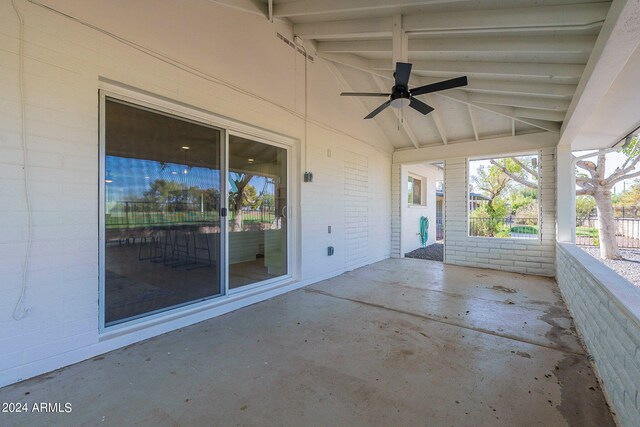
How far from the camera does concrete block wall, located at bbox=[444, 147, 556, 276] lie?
5469 mm

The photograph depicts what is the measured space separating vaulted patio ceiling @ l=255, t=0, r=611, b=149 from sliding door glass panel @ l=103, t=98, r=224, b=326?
7.39ft

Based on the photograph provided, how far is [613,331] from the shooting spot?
1897 millimetres

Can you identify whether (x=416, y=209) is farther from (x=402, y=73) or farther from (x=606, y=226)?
(x=402, y=73)

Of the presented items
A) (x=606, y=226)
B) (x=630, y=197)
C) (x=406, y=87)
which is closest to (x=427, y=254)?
(x=606, y=226)

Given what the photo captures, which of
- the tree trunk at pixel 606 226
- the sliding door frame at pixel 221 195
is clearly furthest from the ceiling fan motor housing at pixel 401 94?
the tree trunk at pixel 606 226

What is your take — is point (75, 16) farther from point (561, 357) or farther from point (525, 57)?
point (561, 357)

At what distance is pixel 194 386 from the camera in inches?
79.7

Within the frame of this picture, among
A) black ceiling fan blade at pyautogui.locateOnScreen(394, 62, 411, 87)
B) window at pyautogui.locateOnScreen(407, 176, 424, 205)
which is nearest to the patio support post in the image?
window at pyautogui.locateOnScreen(407, 176, 424, 205)

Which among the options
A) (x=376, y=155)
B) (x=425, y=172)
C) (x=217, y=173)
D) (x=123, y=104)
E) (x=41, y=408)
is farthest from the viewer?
(x=425, y=172)

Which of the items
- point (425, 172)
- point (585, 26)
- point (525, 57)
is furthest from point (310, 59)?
point (425, 172)

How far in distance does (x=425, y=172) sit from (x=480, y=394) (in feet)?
27.2

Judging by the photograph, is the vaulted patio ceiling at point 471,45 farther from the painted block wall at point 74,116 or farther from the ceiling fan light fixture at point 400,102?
the painted block wall at point 74,116

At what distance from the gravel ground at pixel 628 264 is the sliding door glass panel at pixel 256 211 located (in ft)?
17.3

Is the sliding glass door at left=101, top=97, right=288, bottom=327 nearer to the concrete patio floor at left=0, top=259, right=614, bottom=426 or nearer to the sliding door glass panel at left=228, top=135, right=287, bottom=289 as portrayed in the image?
the sliding door glass panel at left=228, top=135, right=287, bottom=289
